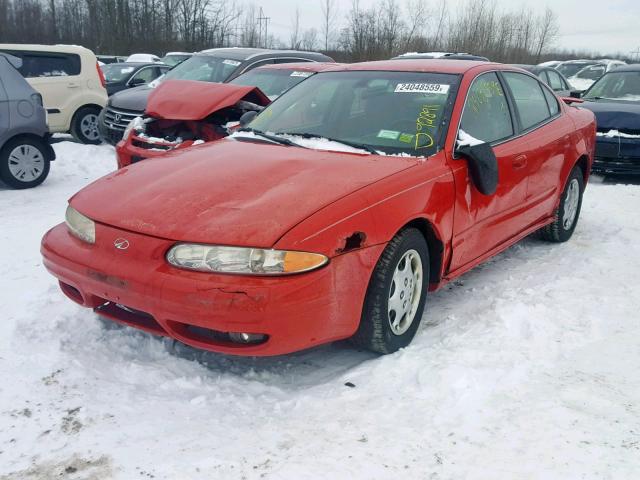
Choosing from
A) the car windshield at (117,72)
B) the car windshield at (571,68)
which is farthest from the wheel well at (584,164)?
the car windshield at (571,68)

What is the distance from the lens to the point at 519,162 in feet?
13.7

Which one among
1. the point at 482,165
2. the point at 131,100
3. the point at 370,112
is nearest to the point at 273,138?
the point at 370,112

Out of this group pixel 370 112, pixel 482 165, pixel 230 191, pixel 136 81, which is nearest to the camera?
pixel 230 191

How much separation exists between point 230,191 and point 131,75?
1419cm

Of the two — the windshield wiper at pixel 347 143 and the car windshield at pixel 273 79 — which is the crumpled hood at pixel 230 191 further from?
the car windshield at pixel 273 79

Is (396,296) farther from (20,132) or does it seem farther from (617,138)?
(617,138)

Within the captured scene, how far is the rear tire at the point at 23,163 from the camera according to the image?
22.9 feet

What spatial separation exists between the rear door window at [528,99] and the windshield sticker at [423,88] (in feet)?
2.92

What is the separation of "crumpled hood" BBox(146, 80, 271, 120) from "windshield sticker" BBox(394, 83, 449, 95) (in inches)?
112

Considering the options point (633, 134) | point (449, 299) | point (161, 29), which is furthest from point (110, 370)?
point (161, 29)

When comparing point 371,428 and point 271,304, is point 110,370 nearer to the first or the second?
point 271,304

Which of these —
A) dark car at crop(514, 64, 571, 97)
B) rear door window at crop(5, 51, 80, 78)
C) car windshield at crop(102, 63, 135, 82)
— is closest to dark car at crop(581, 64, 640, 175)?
dark car at crop(514, 64, 571, 97)

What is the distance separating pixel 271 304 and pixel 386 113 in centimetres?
176

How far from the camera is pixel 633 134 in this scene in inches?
316
